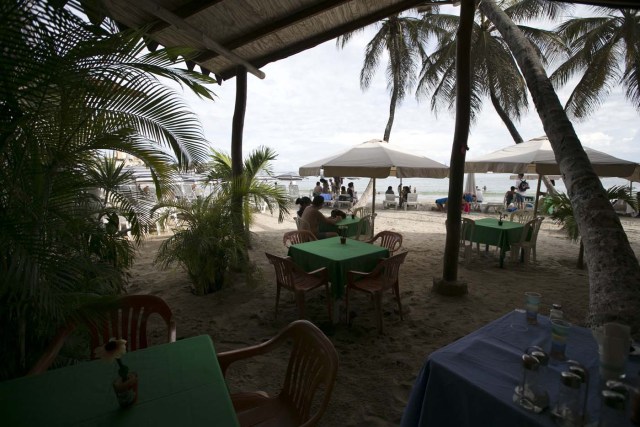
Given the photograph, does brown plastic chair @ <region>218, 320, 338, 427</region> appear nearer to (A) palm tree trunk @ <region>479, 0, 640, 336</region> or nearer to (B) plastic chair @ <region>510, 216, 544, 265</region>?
(A) palm tree trunk @ <region>479, 0, 640, 336</region>

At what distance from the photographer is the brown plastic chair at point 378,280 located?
3.48m

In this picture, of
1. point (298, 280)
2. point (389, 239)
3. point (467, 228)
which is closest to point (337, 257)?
point (298, 280)

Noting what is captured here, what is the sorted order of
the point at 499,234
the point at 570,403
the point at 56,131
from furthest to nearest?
the point at 499,234 < the point at 56,131 < the point at 570,403

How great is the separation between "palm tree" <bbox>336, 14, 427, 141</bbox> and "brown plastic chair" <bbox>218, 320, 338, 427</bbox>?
14.0 metres

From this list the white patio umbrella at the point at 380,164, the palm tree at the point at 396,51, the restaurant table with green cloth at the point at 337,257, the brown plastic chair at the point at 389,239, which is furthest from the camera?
the palm tree at the point at 396,51

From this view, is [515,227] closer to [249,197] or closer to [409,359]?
[409,359]

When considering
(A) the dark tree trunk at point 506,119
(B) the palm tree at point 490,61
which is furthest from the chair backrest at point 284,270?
(A) the dark tree trunk at point 506,119

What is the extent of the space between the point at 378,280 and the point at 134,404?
2.97 metres

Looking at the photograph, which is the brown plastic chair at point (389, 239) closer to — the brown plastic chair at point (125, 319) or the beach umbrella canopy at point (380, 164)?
the beach umbrella canopy at point (380, 164)

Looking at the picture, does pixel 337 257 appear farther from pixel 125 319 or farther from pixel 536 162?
pixel 536 162

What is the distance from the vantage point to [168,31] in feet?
14.4

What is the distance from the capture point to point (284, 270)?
3.62m

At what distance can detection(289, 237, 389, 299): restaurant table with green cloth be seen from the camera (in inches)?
145

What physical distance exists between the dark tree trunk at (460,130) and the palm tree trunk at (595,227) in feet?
4.22
